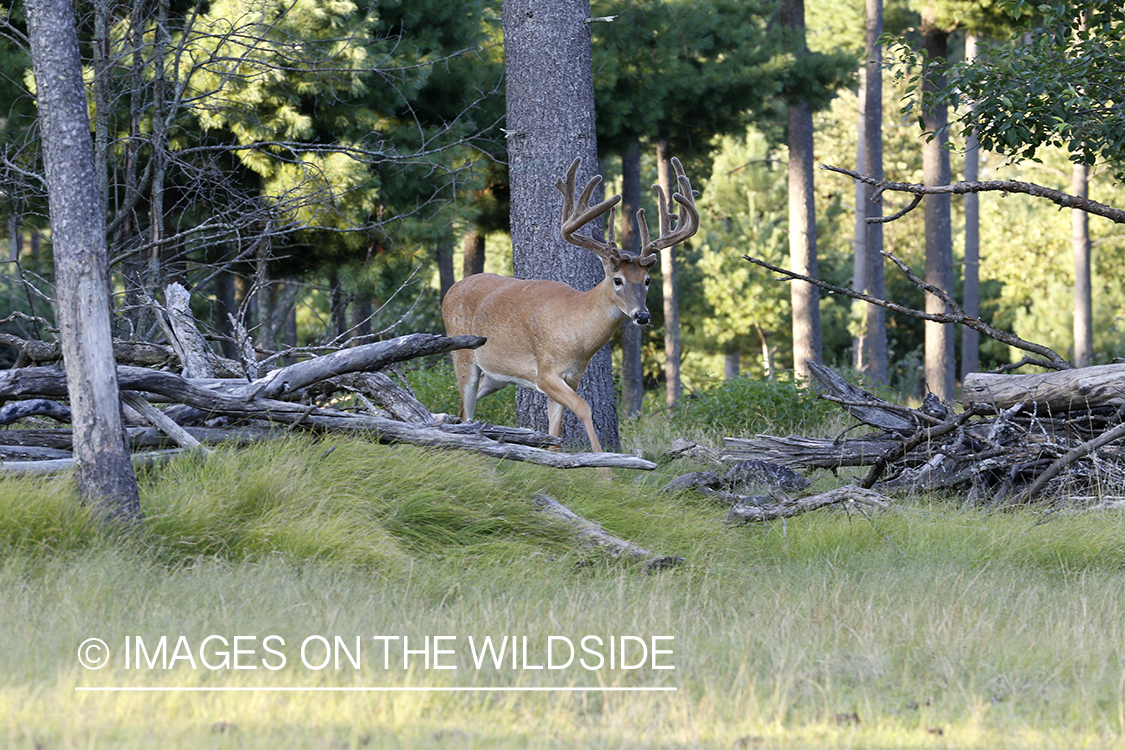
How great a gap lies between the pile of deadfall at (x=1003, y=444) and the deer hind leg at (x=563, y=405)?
1549 mm

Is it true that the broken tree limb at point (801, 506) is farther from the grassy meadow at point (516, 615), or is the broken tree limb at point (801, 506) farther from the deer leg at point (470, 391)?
the deer leg at point (470, 391)

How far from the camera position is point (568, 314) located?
7.54m

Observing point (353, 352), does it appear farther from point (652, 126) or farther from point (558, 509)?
point (652, 126)

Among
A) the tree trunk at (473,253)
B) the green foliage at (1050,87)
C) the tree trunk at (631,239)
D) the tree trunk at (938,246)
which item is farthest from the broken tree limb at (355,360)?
the tree trunk at (938,246)

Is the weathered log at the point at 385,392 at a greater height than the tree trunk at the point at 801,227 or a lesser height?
lesser

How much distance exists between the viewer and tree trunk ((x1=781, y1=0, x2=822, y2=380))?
690 inches

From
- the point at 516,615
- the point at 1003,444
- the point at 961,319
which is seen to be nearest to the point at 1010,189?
the point at 961,319

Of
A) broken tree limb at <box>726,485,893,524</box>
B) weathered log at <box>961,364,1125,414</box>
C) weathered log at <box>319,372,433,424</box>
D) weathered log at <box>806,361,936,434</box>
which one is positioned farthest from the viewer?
weathered log at <box>806,361,936,434</box>

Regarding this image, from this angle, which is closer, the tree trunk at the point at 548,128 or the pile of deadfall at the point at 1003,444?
the pile of deadfall at the point at 1003,444

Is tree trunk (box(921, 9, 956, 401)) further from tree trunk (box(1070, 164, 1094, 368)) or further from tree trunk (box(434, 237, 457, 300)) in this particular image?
tree trunk (box(434, 237, 457, 300))

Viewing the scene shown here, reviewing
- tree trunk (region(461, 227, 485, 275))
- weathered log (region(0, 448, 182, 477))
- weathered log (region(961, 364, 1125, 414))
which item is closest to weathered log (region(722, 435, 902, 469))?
weathered log (region(961, 364, 1125, 414))

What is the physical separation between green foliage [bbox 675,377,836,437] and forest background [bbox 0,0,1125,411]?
0.63m

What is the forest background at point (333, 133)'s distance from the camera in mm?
9641

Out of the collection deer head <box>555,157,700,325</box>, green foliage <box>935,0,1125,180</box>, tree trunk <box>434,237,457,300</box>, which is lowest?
deer head <box>555,157,700,325</box>
